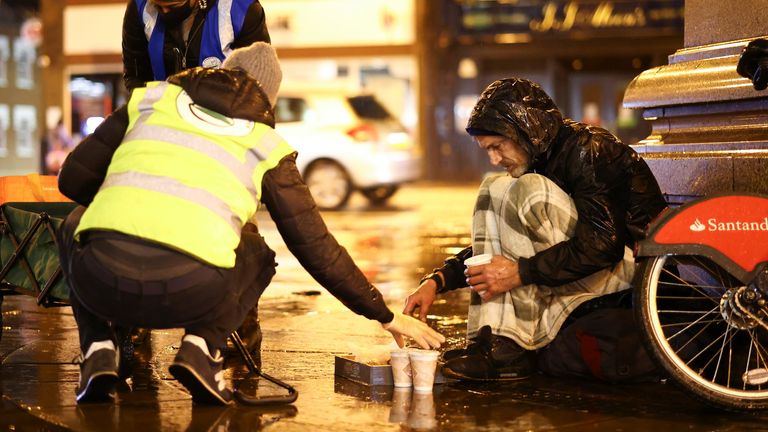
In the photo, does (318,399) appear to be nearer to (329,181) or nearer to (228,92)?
(228,92)

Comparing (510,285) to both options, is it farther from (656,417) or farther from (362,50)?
(362,50)

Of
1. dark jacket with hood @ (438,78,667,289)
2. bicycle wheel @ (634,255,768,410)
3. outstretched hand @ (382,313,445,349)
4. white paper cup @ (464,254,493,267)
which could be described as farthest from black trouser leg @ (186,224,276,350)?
bicycle wheel @ (634,255,768,410)

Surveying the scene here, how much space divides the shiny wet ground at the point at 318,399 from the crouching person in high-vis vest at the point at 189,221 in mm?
168

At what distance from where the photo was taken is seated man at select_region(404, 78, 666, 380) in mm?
4816

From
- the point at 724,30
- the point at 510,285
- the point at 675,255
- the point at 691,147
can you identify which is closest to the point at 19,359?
the point at 510,285

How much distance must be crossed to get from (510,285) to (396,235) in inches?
326

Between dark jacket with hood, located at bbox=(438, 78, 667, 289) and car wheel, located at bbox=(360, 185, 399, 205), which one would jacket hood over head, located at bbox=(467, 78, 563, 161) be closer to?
dark jacket with hood, located at bbox=(438, 78, 667, 289)

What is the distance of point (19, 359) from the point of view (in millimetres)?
5430

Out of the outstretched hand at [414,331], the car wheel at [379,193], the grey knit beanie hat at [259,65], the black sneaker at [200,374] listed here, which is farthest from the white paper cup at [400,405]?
the car wheel at [379,193]

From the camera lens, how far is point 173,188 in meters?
3.94

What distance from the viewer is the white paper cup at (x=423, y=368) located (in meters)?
4.60

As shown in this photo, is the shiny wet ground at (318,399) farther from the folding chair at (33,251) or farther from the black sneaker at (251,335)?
the folding chair at (33,251)

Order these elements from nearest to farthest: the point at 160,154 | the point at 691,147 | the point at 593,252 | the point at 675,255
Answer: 1. the point at 160,154
2. the point at 675,255
3. the point at 593,252
4. the point at 691,147

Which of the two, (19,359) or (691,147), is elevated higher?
(691,147)
